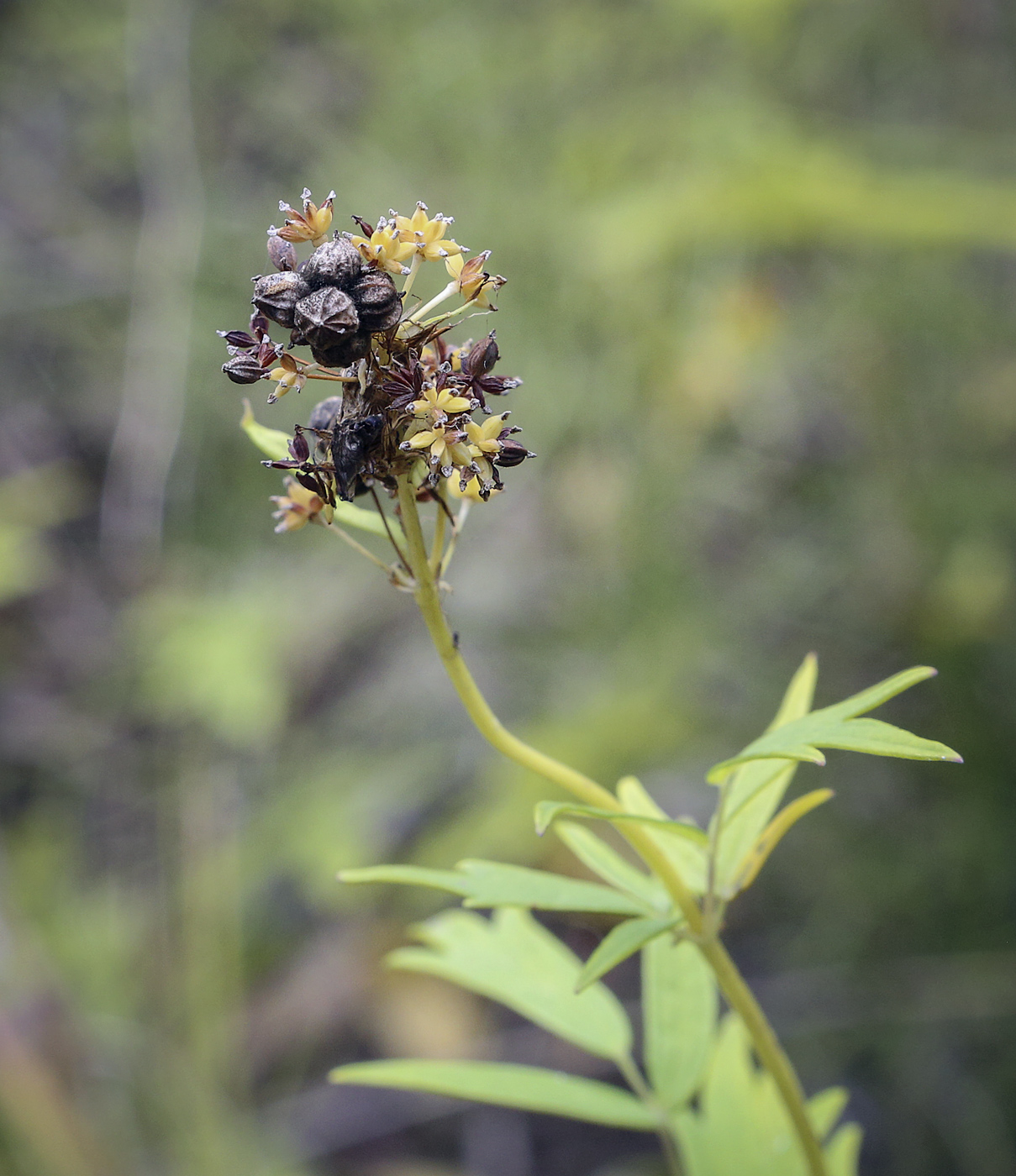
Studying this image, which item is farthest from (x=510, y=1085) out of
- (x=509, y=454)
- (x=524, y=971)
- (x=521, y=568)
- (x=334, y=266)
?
(x=521, y=568)

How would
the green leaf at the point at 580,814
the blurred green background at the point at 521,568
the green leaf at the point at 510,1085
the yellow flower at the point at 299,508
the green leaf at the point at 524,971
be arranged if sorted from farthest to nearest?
the blurred green background at the point at 521,568
the green leaf at the point at 524,971
the green leaf at the point at 510,1085
the yellow flower at the point at 299,508
the green leaf at the point at 580,814

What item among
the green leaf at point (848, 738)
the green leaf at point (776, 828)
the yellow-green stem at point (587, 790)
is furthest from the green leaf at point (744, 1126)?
the green leaf at point (848, 738)

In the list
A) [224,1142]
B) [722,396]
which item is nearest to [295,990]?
[224,1142]

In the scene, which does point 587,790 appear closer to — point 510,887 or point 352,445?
point 510,887

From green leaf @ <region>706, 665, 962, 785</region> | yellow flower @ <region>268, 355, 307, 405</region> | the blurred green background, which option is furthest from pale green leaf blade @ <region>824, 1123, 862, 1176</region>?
the blurred green background

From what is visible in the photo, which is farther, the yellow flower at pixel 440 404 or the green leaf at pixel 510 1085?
the green leaf at pixel 510 1085

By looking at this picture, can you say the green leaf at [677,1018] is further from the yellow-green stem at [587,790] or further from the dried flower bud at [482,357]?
the dried flower bud at [482,357]

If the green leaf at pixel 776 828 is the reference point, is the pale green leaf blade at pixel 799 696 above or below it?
above
